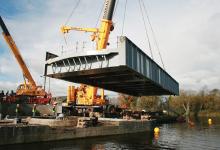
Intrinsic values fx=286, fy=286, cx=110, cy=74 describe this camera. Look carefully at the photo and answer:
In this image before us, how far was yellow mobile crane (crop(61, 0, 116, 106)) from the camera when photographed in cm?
3888

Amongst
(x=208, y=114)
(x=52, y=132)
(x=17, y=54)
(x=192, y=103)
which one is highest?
(x=17, y=54)

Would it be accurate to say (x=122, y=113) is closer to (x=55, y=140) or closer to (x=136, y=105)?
(x=55, y=140)

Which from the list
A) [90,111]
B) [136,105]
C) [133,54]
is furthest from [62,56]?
[136,105]

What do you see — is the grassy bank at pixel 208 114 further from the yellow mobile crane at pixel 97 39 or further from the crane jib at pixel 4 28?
the crane jib at pixel 4 28

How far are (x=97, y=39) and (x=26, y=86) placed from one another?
19.0 metres

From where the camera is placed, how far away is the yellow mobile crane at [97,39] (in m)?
38.9

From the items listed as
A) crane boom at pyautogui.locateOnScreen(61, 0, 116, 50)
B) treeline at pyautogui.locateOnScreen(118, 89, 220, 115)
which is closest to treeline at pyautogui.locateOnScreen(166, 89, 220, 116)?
treeline at pyautogui.locateOnScreen(118, 89, 220, 115)

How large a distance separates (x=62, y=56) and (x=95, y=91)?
17.0 meters

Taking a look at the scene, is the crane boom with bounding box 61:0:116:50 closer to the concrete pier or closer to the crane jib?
the concrete pier

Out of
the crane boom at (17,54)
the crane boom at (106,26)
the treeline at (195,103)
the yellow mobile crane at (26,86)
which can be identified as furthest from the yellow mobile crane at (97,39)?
the treeline at (195,103)

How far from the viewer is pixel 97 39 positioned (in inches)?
1775

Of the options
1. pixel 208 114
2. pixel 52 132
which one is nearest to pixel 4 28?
pixel 52 132

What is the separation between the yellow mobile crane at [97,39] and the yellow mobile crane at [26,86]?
23.9ft

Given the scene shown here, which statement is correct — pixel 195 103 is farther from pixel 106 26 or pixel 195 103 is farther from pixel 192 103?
pixel 106 26
